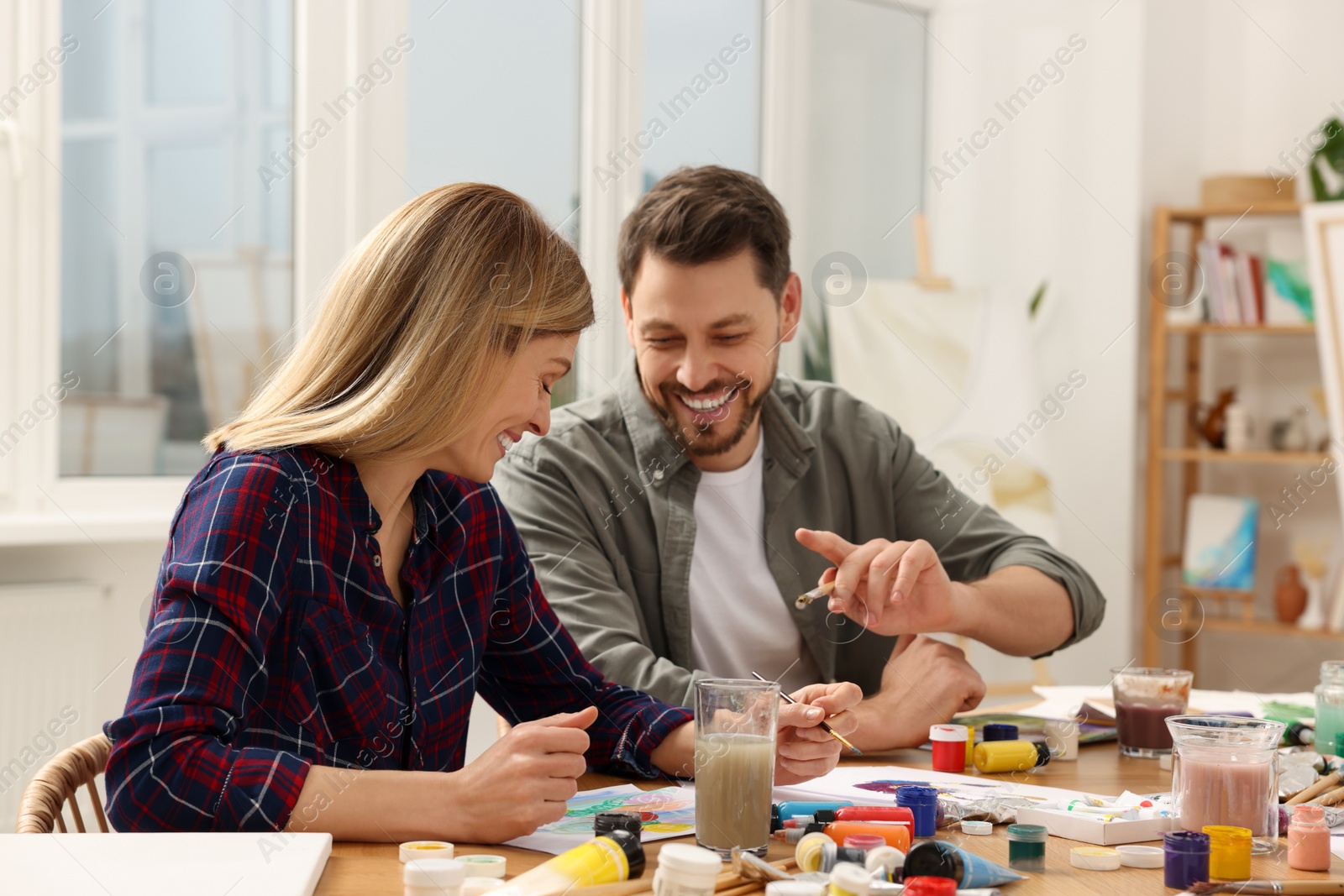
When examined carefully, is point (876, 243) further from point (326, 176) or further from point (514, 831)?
point (514, 831)

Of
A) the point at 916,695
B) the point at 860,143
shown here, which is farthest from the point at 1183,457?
the point at 916,695

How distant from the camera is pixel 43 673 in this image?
8.93ft

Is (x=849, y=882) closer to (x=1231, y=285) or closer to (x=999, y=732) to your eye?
(x=999, y=732)

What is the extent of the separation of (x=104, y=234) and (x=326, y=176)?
1.74ft

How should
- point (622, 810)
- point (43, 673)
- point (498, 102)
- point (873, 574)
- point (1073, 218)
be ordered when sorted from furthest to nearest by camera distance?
point (1073, 218) < point (498, 102) < point (43, 673) < point (873, 574) < point (622, 810)

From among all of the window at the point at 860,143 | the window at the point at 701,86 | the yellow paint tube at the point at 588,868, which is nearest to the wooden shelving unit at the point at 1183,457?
the window at the point at 860,143

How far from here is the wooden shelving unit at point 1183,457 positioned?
4227 millimetres

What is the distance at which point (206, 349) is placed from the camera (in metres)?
3.07

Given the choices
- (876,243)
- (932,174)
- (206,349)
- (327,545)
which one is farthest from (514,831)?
(932,174)

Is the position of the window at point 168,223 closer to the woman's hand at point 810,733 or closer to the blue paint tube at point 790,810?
the woman's hand at point 810,733

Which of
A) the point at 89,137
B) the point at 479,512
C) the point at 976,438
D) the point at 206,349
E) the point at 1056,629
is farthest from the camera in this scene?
the point at 976,438

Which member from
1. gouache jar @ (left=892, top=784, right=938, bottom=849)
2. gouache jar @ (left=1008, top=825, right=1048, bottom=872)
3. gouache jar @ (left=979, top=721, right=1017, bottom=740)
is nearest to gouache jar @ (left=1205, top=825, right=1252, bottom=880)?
gouache jar @ (left=1008, top=825, right=1048, bottom=872)

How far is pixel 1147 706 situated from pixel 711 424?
2.49 feet

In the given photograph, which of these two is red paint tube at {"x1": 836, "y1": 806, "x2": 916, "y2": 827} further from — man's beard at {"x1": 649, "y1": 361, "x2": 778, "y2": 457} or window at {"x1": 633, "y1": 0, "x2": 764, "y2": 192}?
window at {"x1": 633, "y1": 0, "x2": 764, "y2": 192}
